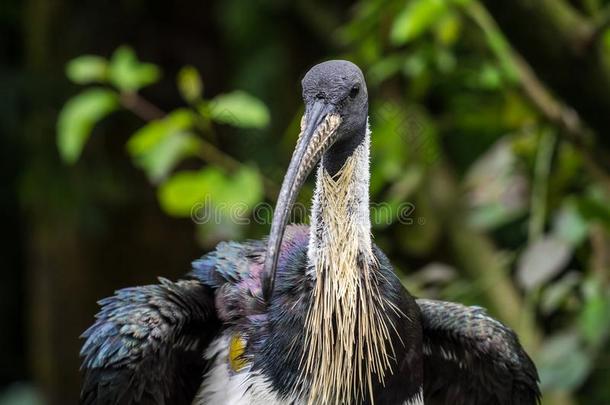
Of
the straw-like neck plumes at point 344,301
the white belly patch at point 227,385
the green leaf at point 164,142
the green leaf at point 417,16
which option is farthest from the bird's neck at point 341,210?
the green leaf at point 164,142

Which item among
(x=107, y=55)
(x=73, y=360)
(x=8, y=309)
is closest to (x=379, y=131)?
(x=107, y=55)

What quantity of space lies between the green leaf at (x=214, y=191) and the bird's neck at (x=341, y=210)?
1218mm

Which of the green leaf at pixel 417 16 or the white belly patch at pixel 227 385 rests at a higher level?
the green leaf at pixel 417 16

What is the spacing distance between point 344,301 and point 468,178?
2.26 meters

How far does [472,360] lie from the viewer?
366cm

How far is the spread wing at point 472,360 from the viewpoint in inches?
140

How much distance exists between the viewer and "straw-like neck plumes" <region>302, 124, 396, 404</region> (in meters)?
3.10

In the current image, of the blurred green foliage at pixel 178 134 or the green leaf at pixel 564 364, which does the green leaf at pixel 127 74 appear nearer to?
the blurred green foliage at pixel 178 134

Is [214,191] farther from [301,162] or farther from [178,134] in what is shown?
[301,162]

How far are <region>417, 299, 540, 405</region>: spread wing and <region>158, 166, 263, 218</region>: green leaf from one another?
3.38 feet

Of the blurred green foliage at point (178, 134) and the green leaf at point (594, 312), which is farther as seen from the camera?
the blurred green foliage at point (178, 134)

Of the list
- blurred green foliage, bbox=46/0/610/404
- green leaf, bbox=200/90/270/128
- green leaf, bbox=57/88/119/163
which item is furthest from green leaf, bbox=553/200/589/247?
green leaf, bbox=57/88/119/163

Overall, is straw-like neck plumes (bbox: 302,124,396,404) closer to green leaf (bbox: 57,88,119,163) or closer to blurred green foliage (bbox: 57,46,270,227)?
blurred green foliage (bbox: 57,46,270,227)

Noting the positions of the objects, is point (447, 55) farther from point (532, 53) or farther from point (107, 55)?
point (107, 55)
